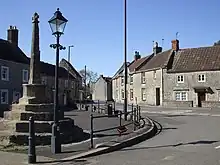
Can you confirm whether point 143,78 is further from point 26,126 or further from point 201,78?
point 26,126

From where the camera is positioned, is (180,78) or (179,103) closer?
(179,103)

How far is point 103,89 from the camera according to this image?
10469 centimetres

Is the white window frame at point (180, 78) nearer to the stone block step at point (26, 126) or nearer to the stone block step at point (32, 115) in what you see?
the stone block step at point (32, 115)

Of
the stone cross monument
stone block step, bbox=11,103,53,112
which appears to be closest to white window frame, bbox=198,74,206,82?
the stone cross monument

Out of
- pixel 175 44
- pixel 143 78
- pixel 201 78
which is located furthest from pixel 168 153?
pixel 143 78

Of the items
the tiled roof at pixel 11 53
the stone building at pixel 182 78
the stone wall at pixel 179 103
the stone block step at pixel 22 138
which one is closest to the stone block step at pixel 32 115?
the stone block step at pixel 22 138

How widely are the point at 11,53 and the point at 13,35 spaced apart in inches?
191

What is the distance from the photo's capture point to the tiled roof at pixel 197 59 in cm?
5156

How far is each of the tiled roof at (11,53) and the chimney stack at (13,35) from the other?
3.57 ft

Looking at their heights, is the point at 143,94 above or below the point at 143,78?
below

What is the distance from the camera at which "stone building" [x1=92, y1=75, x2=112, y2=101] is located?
338ft

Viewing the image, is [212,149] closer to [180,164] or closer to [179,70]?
[180,164]

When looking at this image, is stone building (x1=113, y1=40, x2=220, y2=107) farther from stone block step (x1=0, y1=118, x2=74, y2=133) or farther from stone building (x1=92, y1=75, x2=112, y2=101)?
stone building (x1=92, y1=75, x2=112, y2=101)

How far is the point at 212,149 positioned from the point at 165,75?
1747 inches
